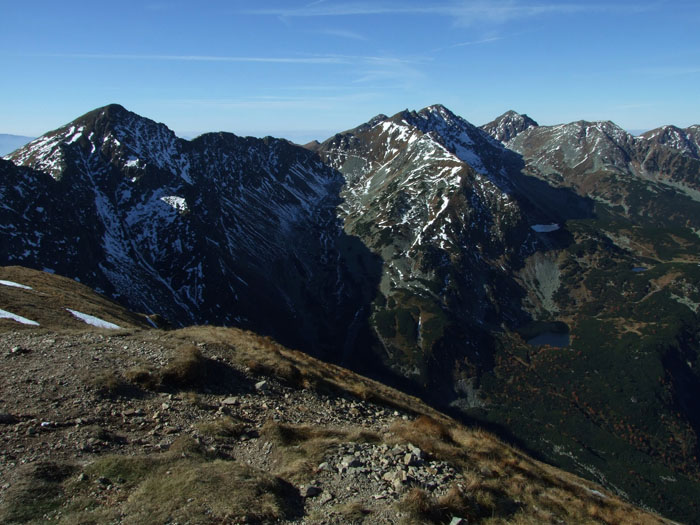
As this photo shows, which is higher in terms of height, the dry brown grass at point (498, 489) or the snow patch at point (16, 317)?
the snow patch at point (16, 317)

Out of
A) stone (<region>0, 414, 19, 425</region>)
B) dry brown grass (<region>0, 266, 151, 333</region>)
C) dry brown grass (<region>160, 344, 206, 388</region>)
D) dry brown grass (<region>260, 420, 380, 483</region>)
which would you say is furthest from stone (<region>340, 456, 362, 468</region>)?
dry brown grass (<region>0, 266, 151, 333</region>)

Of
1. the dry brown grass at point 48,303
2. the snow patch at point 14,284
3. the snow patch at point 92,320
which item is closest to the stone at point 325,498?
the dry brown grass at point 48,303

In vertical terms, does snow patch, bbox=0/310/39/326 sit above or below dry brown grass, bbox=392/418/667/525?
above

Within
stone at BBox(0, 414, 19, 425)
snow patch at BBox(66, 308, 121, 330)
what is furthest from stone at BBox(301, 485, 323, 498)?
snow patch at BBox(66, 308, 121, 330)

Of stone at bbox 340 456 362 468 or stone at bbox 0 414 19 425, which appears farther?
stone at bbox 340 456 362 468

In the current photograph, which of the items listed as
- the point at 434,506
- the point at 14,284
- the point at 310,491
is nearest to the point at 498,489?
the point at 434,506

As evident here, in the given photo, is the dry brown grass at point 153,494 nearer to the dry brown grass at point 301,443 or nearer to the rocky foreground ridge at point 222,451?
the rocky foreground ridge at point 222,451

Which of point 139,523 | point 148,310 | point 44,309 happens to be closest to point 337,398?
point 139,523

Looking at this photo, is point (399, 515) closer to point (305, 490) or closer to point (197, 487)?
point (305, 490)

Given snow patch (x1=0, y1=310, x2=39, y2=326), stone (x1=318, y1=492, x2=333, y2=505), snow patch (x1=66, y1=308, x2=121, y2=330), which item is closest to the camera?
stone (x1=318, y1=492, x2=333, y2=505)

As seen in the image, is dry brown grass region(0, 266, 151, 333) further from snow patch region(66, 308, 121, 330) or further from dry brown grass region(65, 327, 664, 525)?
dry brown grass region(65, 327, 664, 525)

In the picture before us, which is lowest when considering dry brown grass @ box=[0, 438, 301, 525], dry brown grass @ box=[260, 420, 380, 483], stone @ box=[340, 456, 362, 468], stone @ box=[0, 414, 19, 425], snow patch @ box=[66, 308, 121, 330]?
snow patch @ box=[66, 308, 121, 330]

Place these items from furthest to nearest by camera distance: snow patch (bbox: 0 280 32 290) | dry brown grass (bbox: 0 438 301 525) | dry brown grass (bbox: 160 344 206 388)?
1. snow patch (bbox: 0 280 32 290)
2. dry brown grass (bbox: 160 344 206 388)
3. dry brown grass (bbox: 0 438 301 525)

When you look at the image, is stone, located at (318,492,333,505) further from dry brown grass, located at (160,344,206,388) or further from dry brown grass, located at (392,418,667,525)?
dry brown grass, located at (160,344,206,388)
